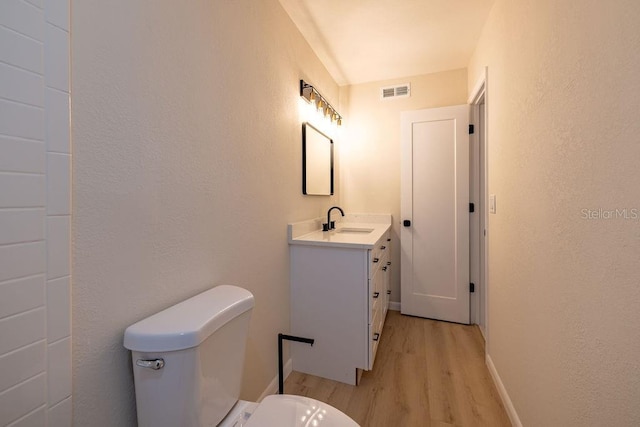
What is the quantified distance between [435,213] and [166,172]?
2.39 meters

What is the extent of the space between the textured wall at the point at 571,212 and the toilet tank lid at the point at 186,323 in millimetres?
1122

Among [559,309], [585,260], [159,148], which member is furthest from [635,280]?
[159,148]

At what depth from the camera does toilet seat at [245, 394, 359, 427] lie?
0.91 metres

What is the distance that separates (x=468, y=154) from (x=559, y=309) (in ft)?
6.12

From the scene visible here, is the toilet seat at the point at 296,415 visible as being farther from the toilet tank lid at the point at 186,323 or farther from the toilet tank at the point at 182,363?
the toilet tank lid at the point at 186,323

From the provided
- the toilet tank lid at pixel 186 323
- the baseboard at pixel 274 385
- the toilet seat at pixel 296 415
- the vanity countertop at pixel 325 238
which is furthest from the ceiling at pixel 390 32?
the baseboard at pixel 274 385

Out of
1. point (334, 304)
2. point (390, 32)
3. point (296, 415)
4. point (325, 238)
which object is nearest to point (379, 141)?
point (390, 32)

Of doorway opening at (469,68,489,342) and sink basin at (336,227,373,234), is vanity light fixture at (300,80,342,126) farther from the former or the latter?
doorway opening at (469,68,489,342)

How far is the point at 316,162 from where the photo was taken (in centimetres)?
234

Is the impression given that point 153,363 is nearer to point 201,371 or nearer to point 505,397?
point 201,371

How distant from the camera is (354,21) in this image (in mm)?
1985

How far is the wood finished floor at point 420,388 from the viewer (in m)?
1.52

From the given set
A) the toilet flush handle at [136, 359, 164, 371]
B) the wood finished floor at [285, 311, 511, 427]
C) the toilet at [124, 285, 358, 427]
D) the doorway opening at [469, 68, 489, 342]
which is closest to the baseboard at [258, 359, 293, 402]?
the wood finished floor at [285, 311, 511, 427]

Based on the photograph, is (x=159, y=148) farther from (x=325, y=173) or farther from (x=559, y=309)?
(x=325, y=173)
